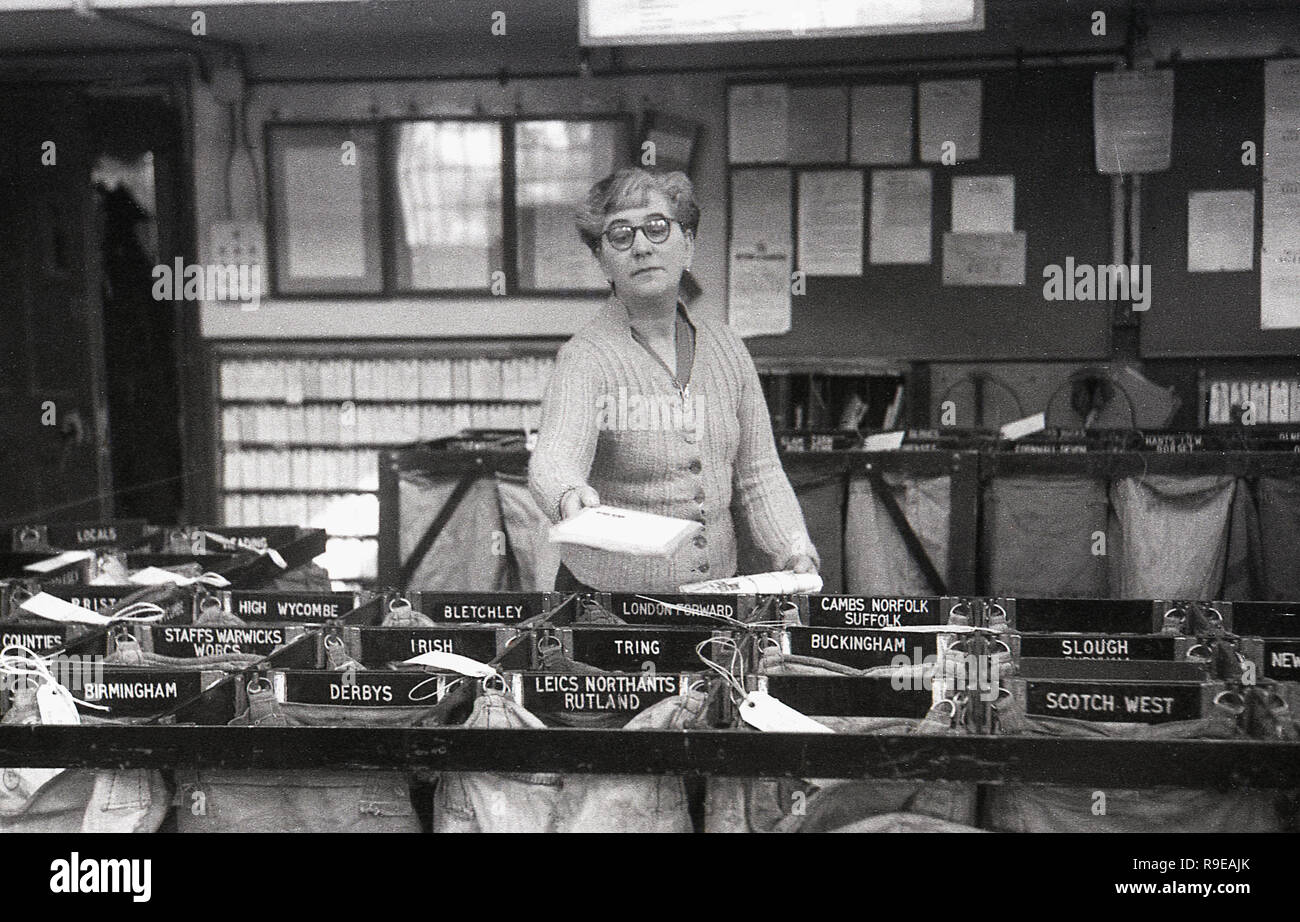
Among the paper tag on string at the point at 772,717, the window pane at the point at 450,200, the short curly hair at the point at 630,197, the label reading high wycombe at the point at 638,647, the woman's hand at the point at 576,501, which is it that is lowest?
the paper tag on string at the point at 772,717

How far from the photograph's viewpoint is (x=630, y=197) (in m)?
3.11

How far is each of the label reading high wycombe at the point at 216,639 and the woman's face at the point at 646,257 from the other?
1.12 meters

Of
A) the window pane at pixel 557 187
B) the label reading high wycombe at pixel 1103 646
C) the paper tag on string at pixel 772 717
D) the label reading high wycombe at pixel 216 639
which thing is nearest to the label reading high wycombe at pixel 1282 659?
the label reading high wycombe at pixel 1103 646

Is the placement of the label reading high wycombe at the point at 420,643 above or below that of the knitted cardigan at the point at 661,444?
below

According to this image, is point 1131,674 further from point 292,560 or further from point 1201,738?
point 292,560

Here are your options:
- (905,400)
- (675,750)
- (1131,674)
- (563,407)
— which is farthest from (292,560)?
(905,400)

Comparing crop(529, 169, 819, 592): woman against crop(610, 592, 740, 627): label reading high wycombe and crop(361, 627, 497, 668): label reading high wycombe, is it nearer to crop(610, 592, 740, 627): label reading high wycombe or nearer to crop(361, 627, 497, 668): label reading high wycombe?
crop(610, 592, 740, 627): label reading high wycombe

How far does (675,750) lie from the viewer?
6.63 ft

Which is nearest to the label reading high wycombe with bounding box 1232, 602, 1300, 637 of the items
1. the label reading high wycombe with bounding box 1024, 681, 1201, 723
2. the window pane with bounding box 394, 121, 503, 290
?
the label reading high wycombe with bounding box 1024, 681, 1201, 723

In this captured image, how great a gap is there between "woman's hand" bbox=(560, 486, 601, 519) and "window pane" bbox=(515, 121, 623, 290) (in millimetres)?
4045

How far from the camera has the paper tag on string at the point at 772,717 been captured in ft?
6.81

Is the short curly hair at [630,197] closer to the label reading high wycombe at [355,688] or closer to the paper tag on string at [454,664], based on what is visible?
the paper tag on string at [454,664]

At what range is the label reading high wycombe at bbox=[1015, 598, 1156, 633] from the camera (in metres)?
2.63

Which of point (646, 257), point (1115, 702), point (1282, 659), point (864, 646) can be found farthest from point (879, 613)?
point (646, 257)
